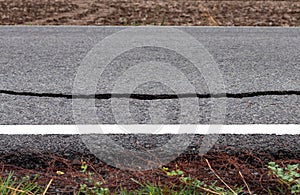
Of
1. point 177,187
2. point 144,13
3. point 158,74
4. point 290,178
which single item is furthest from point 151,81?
point 144,13

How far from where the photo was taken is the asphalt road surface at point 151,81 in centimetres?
296

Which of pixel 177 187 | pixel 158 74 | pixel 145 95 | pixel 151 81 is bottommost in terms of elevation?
pixel 177 187

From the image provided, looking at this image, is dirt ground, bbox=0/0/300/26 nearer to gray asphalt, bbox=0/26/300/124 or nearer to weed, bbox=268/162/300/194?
gray asphalt, bbox=0/26/300/124

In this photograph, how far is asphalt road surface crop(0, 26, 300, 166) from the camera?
2.96 metres

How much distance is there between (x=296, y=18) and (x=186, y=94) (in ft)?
19.8

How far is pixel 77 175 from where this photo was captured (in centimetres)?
211

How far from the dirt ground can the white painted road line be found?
17.7ft

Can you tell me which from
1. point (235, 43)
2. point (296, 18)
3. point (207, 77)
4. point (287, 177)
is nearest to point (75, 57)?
point (207, 77)

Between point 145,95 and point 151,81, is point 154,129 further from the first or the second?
point 151,81

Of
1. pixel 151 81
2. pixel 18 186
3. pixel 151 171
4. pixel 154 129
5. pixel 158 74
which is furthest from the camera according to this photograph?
pixel 158 74

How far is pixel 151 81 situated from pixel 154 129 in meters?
1.08

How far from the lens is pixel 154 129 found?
108 inches

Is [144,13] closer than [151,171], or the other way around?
[151,171]

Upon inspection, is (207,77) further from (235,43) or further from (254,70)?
(235,43)
